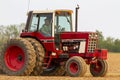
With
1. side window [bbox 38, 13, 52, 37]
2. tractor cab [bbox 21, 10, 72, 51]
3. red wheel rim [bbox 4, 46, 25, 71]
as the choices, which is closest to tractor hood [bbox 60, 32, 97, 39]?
tractor cab [bbox 21, 10, 72, 51]

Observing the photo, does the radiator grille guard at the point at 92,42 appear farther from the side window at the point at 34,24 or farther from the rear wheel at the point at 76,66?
the side window at the point at 34,24

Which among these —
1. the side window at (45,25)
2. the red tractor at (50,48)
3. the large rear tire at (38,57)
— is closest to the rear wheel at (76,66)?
the red tractor at (50,48)

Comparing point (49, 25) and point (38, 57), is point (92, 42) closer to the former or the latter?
point (49, 25)

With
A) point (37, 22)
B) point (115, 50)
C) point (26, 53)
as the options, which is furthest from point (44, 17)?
point (115, 50)

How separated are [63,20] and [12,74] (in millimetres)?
2899

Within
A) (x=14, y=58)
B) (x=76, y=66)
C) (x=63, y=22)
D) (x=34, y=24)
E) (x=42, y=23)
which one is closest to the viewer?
(x=76, y=66)

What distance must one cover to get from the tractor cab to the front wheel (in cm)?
153

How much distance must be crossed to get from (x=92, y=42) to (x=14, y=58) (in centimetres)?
309

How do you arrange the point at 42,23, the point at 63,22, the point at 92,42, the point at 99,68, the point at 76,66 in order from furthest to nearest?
the point at 63,22
the point at 42,23
the point at 99,68
the point at 92,42
the point at 76,66

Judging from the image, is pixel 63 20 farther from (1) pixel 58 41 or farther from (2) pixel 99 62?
(2) pixel 99 62

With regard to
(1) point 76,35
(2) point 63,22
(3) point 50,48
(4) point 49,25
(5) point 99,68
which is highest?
(2) point 63,22

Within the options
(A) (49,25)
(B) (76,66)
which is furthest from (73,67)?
(A) (49,25)

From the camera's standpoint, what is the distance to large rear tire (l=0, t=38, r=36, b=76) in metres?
17.7

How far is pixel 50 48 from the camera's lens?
59.9 ft
